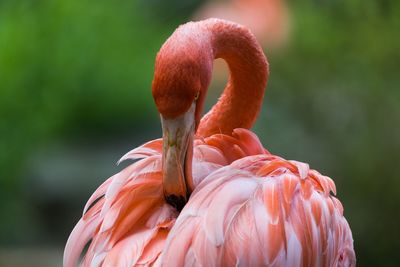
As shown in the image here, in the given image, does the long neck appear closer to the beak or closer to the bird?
the beak

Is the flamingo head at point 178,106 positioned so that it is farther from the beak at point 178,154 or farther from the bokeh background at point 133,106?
the bokeh background at point 133,106

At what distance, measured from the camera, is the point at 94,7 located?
20.6 feet

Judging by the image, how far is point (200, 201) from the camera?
7.95ft

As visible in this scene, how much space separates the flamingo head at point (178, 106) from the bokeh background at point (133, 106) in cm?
220

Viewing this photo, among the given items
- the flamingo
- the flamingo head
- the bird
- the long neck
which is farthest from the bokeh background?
the flamingo head

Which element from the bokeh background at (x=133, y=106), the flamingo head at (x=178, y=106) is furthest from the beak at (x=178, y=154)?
the bokeh background at (x=133, y=106)

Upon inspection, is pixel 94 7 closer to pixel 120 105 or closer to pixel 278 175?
pixel 120 105

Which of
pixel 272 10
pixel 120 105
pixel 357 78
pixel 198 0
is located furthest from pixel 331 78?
pixel 198 0

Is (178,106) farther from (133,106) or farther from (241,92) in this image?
(133,106)

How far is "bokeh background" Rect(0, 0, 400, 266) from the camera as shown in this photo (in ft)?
14.8

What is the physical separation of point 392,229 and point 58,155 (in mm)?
2591

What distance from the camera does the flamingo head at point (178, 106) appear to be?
2.34 m

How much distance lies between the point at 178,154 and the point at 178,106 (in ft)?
0.49

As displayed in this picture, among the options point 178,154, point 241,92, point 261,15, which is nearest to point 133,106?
point 261,15
